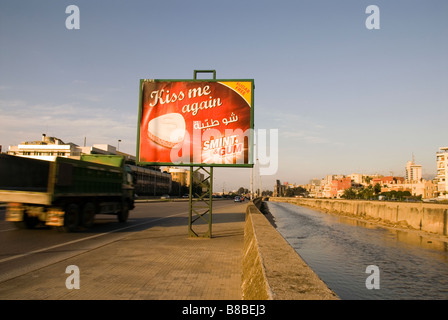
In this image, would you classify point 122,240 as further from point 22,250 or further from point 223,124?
point 223,124

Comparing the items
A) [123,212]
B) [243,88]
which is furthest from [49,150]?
[243,88]

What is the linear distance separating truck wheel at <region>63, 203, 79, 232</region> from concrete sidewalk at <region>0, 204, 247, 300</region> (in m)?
3.75

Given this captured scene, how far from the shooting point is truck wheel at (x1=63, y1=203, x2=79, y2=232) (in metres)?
13.2

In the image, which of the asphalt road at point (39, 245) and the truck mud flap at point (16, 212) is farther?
the truck mud flap at point (16, 212)

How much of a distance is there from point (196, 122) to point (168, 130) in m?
1.15

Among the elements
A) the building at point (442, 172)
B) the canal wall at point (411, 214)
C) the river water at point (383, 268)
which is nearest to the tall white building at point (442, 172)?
the building at point (442, 172)

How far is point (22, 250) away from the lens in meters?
9.41

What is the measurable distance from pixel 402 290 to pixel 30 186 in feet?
46.2

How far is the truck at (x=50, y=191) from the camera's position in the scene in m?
12.6

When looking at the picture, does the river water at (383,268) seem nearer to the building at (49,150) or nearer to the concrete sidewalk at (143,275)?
the concrete sidewalk at (143,275)

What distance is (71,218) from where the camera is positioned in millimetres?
13570

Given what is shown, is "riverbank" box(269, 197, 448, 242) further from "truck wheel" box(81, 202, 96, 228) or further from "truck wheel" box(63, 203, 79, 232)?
"truck wheel" box(63, 203, 79, 232)

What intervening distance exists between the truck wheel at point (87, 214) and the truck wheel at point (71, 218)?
0.49 metres
